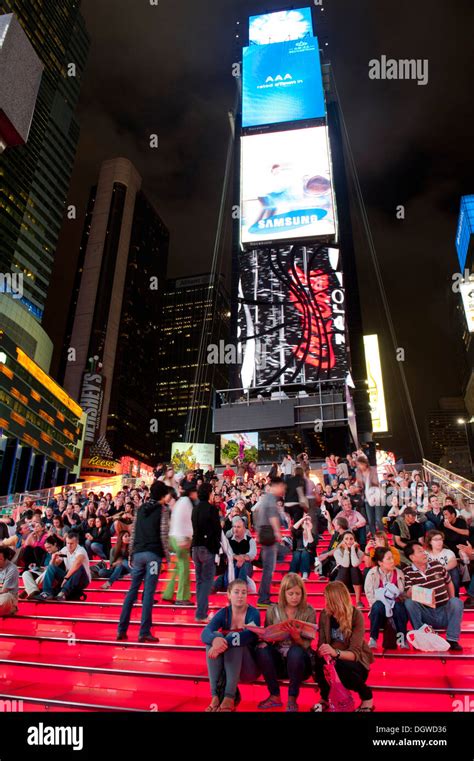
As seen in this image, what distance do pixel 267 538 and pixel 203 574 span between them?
3.71ft

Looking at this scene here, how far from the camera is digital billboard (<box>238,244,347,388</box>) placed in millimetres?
32375

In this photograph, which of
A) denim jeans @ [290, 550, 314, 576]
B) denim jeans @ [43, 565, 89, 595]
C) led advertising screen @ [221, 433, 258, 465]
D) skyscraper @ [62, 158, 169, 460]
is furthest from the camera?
skyscraper @ [62, 158, 169, 460]

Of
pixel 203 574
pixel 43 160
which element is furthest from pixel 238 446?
pixel 43 160

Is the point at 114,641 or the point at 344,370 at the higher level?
the point at 344,370

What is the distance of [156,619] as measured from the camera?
23.6 feet

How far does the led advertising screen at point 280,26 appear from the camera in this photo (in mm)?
43625

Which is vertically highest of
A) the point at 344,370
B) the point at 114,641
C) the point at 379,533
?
the point at 344,370

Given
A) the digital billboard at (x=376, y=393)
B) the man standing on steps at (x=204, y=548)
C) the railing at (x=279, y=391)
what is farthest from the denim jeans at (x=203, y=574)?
the digital billboard at (x=376, y=393)

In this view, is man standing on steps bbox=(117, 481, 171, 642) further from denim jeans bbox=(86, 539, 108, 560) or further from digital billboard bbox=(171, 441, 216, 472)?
digital billboard bbox=(171, 441, 216, 472)

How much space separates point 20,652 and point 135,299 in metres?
149

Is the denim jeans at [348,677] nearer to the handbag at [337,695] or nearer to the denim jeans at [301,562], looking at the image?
the handbag at [337,695]

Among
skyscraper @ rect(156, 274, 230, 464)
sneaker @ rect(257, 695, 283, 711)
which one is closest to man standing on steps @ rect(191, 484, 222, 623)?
sneaker @ rect(257, 695, 283, 711)
